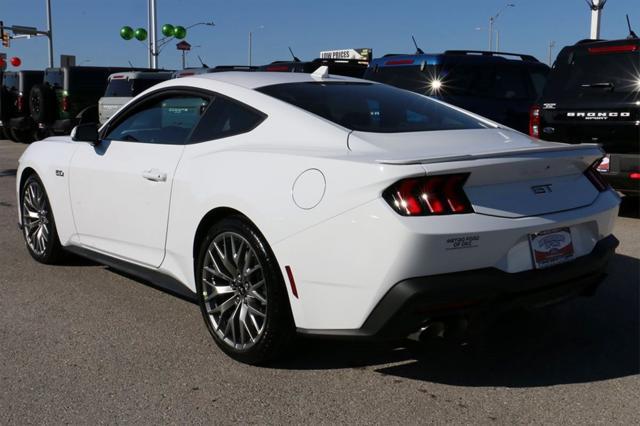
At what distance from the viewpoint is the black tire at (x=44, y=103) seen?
17391 mm

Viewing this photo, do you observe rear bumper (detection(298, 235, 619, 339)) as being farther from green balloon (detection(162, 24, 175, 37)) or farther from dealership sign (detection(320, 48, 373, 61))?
green balloon (detection(162, 24, 175, 37))

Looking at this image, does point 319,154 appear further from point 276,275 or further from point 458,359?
point 458,359

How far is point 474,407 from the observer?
325 centimetres

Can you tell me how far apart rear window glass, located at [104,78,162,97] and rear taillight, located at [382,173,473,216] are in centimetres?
1272

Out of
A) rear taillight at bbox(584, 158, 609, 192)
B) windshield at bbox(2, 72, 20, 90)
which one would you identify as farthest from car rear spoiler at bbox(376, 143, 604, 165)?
windshield at bbox(2, 72, 20, 90)

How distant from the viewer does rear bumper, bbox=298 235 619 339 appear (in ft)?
10.1

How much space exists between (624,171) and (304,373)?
4714 millimetres

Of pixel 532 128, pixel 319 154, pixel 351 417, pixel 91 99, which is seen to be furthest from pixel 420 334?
pixel 91 99

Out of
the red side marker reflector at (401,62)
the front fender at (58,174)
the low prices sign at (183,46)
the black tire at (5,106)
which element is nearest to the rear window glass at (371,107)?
the front fender at (58,174)

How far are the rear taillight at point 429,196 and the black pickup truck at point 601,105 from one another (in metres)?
4.53

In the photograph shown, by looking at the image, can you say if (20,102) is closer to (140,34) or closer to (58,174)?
(58,174)

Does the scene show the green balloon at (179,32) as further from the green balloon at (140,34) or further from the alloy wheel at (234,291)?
the alloy wheel at (234,291)

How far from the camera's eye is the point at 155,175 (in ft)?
14.0

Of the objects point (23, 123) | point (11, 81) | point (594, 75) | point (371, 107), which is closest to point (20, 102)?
point (23, 123)
